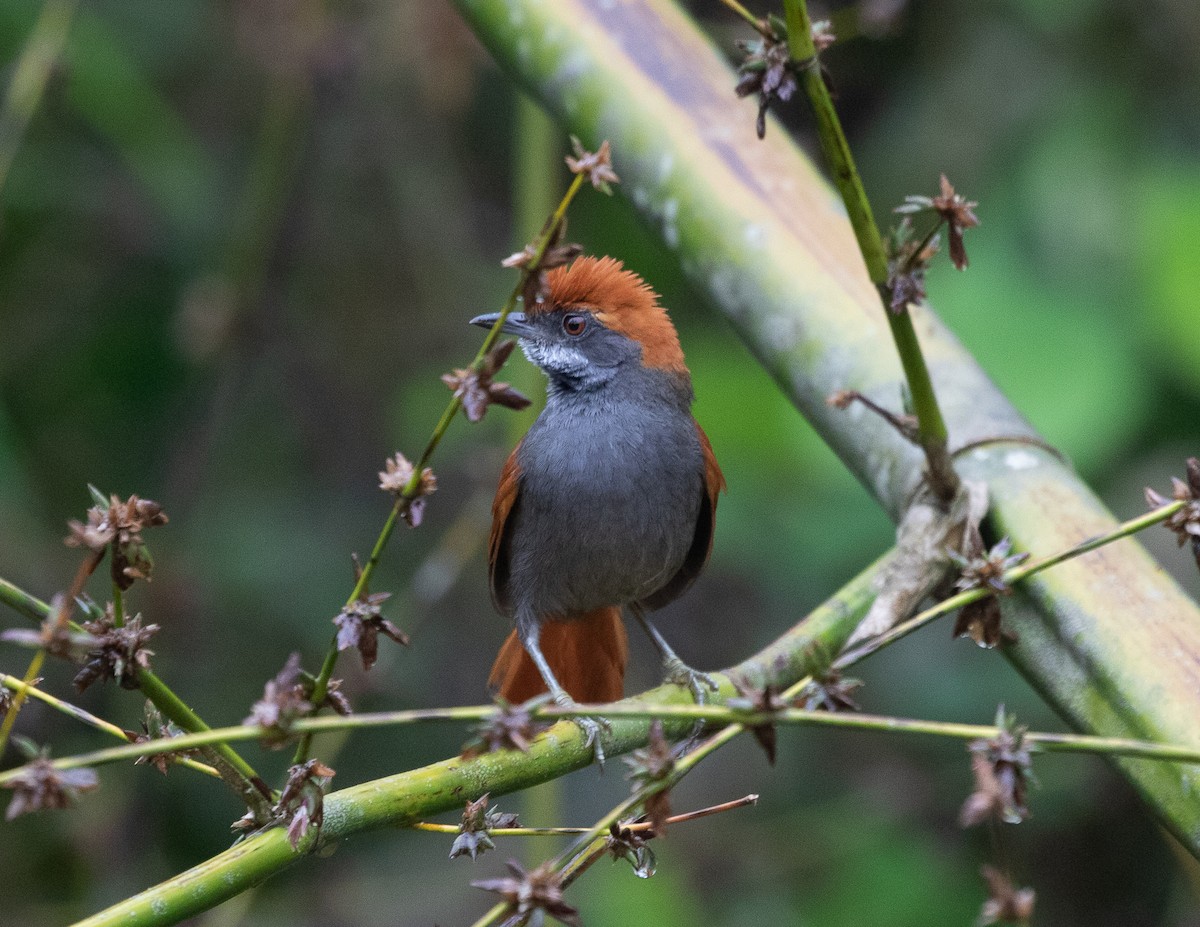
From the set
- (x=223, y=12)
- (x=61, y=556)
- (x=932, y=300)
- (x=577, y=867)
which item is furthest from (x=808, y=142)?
(x=577, y=867)

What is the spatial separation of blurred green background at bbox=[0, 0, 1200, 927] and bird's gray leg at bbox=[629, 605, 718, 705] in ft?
1.69

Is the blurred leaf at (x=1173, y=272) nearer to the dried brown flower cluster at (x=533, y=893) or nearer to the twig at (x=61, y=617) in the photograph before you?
the dried brown flower cluster at (x=533, y=893)

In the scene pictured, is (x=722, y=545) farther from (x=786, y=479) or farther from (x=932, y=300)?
(x=932, y=300)

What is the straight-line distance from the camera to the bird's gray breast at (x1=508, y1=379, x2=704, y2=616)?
2.69m

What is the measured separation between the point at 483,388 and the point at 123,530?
1.18ft

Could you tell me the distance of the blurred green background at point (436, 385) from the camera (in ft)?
11.7

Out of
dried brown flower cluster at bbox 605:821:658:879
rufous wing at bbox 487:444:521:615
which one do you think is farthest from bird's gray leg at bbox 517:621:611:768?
dried brown flower cluster at bbox 605:821:658:879

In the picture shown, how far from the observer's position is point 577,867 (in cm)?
145

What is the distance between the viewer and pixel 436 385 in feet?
14.2

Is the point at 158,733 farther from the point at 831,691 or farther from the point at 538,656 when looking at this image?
the point at 538,656

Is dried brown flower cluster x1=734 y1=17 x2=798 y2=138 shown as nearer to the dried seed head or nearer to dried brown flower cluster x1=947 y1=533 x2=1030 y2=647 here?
dried brown flower cluster x1=947 y1=533 x2=1030 y2=647

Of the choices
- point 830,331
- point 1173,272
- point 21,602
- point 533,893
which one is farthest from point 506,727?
point 1173,272

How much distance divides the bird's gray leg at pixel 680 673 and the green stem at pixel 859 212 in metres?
0.48

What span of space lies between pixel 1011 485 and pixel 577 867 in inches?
37.0
